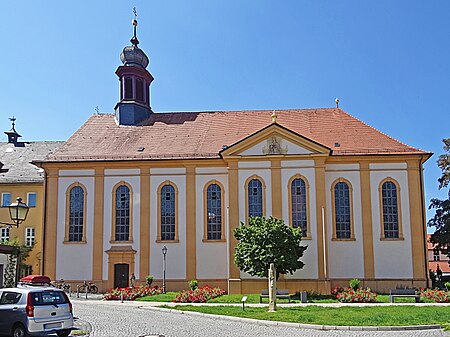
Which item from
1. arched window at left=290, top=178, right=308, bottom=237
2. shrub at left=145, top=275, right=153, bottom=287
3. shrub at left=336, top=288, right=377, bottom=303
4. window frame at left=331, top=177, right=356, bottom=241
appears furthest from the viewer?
window frame at left=331, top=177, right=356, bottom=241

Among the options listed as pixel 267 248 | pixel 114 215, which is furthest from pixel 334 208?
pixel 114 215

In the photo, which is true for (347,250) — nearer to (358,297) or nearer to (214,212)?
(358,297)

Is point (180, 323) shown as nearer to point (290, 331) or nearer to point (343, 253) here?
point (290, 331)

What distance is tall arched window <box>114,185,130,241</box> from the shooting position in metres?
36.3

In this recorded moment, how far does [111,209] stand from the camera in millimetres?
36562

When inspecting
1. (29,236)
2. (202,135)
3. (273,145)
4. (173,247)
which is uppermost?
(202,135)

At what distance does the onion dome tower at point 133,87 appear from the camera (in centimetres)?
4194

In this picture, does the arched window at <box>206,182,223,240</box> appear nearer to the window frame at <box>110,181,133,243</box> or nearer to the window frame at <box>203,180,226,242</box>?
the window frame at <box>203,180,226,242</box>

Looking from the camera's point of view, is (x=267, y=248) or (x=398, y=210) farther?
(x=398, y=210)

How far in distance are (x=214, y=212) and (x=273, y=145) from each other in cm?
570

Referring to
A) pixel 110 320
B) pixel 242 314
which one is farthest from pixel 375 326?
pixel 110 320

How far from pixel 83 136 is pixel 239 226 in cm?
1395

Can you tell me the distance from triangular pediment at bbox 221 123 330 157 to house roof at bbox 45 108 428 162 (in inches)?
72.1

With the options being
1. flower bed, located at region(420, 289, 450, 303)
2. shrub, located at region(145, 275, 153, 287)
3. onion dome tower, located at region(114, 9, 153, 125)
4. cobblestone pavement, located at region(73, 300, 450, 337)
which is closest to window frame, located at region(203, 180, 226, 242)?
shrub, located at region(145, 275, 153, 287)
